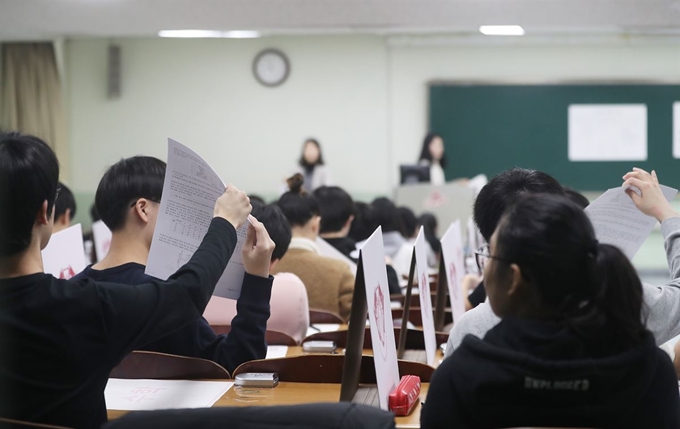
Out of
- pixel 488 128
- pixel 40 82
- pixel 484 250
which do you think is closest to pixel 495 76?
pixel 488 128

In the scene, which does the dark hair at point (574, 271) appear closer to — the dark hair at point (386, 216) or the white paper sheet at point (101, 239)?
the white paper sheet at point (101, 239)

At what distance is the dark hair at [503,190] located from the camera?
5.65 feet

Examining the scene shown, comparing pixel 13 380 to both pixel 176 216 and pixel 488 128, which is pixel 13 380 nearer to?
pixel 176 216

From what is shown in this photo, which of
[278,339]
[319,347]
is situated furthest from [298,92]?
[319,347]

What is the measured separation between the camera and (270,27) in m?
5.61

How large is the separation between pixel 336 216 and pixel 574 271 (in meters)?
2.56

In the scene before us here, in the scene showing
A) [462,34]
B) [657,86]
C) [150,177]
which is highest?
[462,34]

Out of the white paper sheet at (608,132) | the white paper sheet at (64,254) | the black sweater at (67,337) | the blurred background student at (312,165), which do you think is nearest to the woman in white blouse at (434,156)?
the blurred background student at (312,165)

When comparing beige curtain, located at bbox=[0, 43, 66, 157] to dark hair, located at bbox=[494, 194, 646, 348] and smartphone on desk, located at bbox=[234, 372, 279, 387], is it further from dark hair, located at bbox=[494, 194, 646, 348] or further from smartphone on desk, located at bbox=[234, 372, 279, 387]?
dark hair, located at bbox=[494, 194, 646, 348]

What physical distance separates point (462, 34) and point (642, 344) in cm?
675

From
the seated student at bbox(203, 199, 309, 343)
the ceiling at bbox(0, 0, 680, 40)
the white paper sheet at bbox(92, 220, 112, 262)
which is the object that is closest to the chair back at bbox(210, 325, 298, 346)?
the seated student at bbox(203, 199, 309, 343)

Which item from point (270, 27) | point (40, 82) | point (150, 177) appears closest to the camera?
point (150, 177)

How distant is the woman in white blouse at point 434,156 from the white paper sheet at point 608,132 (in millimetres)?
1317

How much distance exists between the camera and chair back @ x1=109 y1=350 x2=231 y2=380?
173 centimetres
